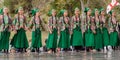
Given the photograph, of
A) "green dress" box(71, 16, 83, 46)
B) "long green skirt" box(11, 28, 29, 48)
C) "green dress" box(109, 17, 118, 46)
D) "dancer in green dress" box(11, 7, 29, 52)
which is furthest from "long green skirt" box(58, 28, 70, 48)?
"green dress" box(109, 17, 118, 46)

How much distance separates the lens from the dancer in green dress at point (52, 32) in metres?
26.2

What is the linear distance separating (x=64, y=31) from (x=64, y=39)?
→ 0.41m

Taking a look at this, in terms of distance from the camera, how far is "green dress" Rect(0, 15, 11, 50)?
2527cm

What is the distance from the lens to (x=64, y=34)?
88.6 feet

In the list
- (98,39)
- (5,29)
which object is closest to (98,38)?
(98,39)

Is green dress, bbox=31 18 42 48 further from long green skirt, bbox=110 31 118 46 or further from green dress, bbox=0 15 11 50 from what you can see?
long green skirt, bbox=110 31 118 46

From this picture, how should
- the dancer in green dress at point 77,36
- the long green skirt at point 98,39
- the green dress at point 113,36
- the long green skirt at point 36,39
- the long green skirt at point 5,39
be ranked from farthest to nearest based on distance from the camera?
1. the green dress at point 113,36
2. the long green skirt at point 98,39
3. the dancer in green dress at point 77,36
4. the long green skirt at point 36,39
5. the long green skirt at point 5,39

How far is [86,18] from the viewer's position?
2712 centimetres

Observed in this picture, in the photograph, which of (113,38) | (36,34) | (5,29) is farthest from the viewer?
(113,38)

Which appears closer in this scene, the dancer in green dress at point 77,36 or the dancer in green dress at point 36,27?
the dancer in green dress at point 36,27

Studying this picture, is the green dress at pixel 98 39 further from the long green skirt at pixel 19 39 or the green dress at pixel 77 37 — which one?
the long green skirt at pixel 19 39

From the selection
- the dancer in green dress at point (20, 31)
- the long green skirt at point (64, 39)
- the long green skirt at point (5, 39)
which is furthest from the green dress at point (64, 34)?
the long green skirt at point (5, 39)

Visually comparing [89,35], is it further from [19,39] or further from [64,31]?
[19,39]

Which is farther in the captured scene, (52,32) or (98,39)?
(98,39)
